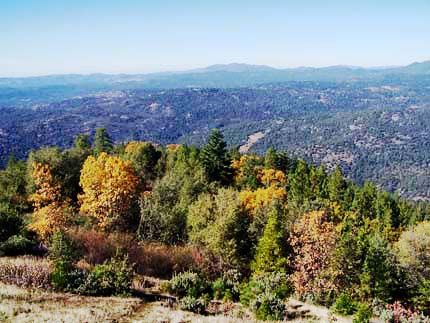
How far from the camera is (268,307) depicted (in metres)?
24.8

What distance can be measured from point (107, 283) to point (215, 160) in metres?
59.0

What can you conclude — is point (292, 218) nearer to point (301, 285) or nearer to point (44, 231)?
point (301, 285)

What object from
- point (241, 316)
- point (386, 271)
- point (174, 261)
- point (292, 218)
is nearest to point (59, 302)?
point (241, 316)

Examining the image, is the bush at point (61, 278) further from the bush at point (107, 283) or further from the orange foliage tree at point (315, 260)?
the orange foliage tree at point (315, 260)

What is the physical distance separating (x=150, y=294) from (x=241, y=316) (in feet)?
20.8

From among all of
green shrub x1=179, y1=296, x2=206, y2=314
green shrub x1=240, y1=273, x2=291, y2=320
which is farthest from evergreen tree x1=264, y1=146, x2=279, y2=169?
green shrub x1=179, y1=296, x2=206, y2=314

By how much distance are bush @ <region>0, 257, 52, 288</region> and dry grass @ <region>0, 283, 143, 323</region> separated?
2.89ft

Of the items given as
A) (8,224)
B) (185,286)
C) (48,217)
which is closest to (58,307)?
(185,286)

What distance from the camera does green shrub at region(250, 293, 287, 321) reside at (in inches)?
958

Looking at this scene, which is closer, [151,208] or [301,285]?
[301,285]

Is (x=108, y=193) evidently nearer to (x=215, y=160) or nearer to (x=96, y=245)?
(x=96, y=245)

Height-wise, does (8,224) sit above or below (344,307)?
above

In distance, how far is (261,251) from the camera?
42.2 meters

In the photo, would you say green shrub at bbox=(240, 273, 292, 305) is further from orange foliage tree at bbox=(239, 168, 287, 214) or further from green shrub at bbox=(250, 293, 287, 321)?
orange foliage tree at bbox=(239, 168, 287, 214)
